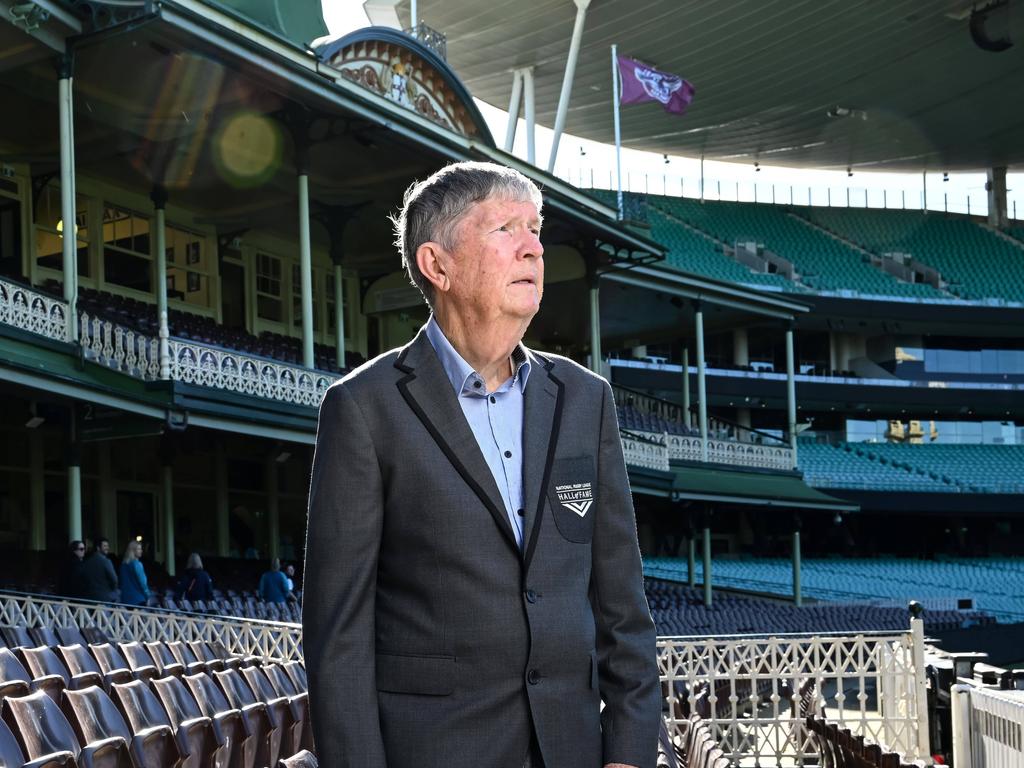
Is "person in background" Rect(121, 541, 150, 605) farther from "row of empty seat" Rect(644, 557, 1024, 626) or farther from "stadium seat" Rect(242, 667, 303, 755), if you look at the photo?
"row of empty seat" Rect(644, 557, 1024, 626)

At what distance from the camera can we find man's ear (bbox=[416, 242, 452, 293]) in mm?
3018

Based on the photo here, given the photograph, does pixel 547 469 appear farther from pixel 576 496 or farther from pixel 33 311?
pixel 33 311

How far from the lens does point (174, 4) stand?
52.7 feet

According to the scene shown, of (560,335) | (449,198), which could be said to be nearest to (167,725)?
(449,198)

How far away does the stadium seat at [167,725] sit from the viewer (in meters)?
5.10

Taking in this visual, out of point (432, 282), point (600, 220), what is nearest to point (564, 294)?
point (600, 220)

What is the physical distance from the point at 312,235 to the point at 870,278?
2858 cm

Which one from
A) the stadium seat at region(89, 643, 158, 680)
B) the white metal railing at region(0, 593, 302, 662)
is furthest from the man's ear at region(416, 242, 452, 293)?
the white metal railing at region(0, 593, 302, 662)

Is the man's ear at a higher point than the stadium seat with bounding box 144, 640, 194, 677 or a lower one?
higher

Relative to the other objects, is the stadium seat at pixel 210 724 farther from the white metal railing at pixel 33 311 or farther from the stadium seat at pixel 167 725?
the white metal railing at pixel 33 311

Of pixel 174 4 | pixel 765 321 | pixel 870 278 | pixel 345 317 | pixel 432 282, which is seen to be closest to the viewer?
pixel 432 282

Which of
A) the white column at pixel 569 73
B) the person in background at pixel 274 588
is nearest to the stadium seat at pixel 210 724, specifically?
the person in background at pixel 274 588

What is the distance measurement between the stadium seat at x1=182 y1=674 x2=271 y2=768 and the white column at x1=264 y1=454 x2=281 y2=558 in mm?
18056

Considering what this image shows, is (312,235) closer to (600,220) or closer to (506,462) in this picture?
(600,220)
